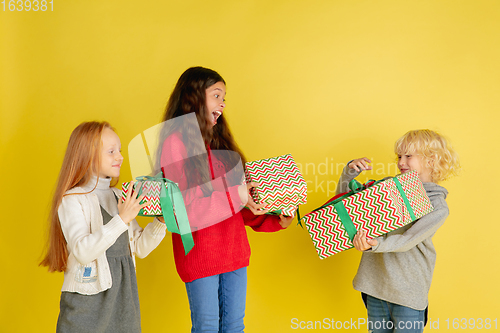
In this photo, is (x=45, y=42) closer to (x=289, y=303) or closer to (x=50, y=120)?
(x=50, y=120)

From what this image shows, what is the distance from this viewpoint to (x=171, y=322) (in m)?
2.07

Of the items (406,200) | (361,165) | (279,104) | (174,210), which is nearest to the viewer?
(174,210)

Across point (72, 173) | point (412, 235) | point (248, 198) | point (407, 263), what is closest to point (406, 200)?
point (412, 235)

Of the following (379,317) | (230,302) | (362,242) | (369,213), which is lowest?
(379,317)

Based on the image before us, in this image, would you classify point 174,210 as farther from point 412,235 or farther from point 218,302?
point 412,235

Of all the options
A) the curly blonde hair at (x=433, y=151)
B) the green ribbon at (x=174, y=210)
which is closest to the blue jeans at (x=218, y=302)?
the green ribbon at (x=174, y=210)

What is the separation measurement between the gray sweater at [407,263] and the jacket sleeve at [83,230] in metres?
0.93

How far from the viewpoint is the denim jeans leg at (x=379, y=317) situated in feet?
5.11

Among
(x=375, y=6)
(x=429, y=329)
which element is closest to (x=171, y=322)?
(x=429, y=329)

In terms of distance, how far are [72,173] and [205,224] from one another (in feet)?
1.64

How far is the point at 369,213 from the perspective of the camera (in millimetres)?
1421

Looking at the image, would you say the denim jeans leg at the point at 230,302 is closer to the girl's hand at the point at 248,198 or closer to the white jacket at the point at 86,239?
the girl's hand at the point at 248,198

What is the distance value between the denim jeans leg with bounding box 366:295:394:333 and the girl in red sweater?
0.50m

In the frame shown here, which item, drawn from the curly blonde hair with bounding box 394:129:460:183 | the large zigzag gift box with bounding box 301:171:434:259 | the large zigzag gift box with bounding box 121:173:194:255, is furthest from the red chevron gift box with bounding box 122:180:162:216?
the curly blonde hair with bounding box 394:129:460:183
